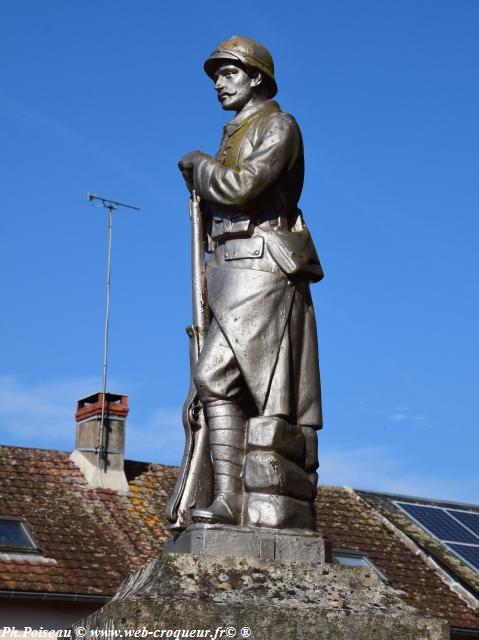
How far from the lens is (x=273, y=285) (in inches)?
303

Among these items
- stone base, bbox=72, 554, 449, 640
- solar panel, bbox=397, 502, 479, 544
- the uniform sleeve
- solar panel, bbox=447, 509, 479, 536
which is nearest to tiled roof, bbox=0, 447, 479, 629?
solar panel, bbox=397, 502, 479, 544

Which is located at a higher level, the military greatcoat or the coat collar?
the coat collar

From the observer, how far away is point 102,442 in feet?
77.2

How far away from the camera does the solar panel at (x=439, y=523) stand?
2550 centimetres

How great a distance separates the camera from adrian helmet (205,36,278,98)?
8.27 metres

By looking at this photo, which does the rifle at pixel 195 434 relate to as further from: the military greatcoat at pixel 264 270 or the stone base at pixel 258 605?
the stone base at pixel 258 605

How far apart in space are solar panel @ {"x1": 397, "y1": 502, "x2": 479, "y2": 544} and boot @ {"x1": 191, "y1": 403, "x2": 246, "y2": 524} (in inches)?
722

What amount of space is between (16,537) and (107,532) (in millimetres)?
1645

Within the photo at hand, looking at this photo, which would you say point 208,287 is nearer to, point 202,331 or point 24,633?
point 202,331

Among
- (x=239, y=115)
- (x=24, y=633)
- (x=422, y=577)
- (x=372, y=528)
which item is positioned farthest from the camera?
(x=372, y=528)

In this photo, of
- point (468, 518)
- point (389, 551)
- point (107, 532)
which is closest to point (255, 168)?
point (107, 532)

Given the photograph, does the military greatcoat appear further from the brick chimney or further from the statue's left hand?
the brick chimney

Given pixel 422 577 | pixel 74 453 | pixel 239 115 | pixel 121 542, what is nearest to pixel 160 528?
pixel 121 542

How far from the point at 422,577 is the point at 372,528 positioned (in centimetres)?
199
